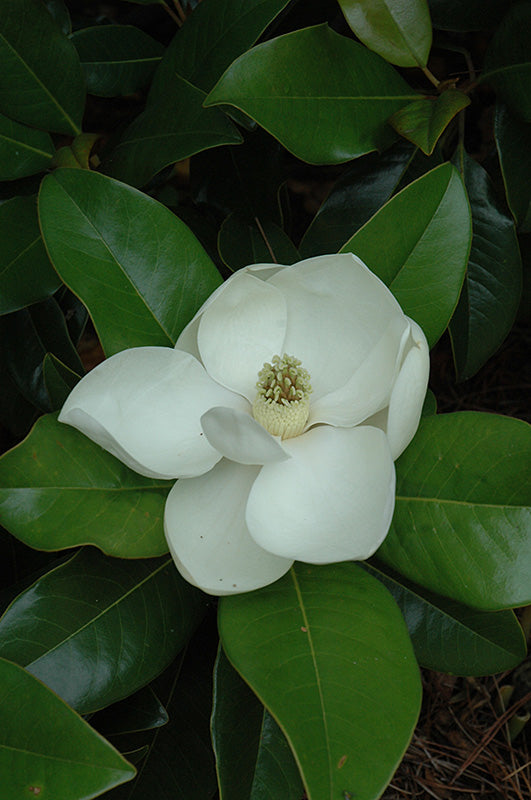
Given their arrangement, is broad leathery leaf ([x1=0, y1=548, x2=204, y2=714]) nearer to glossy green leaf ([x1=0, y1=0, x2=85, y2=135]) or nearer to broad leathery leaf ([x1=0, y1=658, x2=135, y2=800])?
broad leathery leaf ([x1=0, y1=658, x2=135, y2=800])

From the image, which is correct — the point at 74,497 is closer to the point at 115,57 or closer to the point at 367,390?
the point at 367,390

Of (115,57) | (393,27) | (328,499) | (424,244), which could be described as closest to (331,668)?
(328,499)

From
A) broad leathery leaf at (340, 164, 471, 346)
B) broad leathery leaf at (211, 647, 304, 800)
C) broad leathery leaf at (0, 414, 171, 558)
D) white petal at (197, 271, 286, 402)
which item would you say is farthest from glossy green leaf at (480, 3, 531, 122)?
broad leathery leaf at (211, 647, 304, 800)

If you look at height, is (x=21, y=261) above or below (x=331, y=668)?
above

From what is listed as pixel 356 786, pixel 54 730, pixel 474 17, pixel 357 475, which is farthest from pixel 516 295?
pixel 54 730

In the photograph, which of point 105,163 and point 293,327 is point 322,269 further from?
point 105,163

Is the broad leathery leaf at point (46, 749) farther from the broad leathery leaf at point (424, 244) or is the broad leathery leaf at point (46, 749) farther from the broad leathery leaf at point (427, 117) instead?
the broad leathery leaf at point (427, 117)

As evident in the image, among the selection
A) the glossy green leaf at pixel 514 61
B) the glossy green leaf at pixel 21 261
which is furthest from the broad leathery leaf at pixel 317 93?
the glossy green leaf at pixel 21 261
